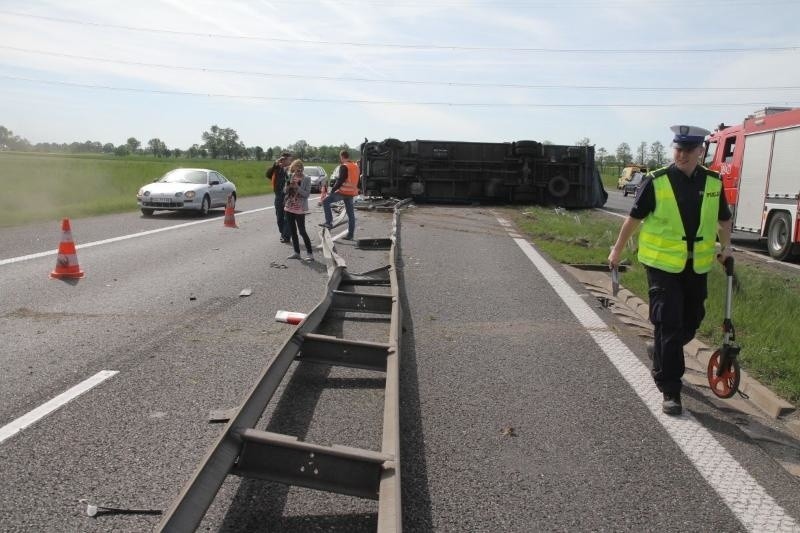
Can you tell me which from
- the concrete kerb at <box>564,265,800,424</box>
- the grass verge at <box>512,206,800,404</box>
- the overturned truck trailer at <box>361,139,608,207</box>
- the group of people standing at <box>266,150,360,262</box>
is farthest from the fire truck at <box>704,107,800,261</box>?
the group of people standing at <box>266,150,360,262</box>

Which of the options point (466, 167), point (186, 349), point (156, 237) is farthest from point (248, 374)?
point (466, 167)

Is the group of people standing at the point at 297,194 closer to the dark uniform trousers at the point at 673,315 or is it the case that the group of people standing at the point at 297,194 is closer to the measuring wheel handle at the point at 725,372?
the dark uniform trousers at the point at 673,315

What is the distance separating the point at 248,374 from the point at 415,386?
4.11ft

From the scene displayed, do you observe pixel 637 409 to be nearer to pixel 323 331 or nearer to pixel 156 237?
pixel 323 331

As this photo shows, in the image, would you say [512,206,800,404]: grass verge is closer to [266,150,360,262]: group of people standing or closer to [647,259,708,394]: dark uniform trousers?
[647,259,708,394]: dark uniform trousers

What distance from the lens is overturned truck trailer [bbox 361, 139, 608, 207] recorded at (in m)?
25.5

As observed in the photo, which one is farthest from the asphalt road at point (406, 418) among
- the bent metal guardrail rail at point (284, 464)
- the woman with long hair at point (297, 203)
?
the woman with long hair at point (297, 203)

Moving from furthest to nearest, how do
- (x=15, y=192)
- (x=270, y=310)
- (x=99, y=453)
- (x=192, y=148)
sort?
(x=192, y=148) < (x=15, y=192) < (x=270, y=310) < (x=99, y=453)

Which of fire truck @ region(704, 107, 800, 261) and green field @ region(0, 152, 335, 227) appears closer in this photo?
fire truck @ region(704, 107, 800, 261)

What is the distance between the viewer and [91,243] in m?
12.5

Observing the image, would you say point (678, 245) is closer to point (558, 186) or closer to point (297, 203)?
point (297, 203)

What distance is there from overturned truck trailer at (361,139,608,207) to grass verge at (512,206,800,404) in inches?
426

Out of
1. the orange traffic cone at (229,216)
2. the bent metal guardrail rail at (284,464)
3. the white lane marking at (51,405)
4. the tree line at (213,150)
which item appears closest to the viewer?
the bent metal guardrail rail at (284,464)

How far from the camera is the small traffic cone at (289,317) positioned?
6727 millimetres
